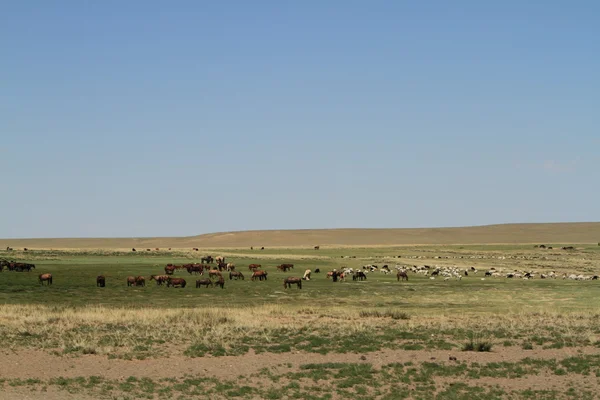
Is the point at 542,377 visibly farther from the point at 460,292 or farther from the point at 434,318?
the point at 460,292

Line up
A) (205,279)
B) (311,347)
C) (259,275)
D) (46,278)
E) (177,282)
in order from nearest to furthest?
(311,347) < (177,282) < (46,278) < (205,279) < (259,275)

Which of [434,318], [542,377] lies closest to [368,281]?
[434,318]

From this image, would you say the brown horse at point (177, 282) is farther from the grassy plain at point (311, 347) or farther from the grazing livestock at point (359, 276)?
the grazing livestock at point (359, 276)

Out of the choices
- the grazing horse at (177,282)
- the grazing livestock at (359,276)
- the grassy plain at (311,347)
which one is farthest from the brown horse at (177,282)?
the grazing livestock at (359,276)

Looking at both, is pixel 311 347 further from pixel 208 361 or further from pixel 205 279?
pixel 205 279

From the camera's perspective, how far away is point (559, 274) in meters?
64.2

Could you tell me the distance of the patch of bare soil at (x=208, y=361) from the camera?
18.9 meters

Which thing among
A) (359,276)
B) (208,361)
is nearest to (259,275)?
(359,276)

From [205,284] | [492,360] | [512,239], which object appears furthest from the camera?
[512,239]

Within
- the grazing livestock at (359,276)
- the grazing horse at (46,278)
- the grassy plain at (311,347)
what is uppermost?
the grazing horse at (46,278)

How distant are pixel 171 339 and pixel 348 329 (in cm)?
683

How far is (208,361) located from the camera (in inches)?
803

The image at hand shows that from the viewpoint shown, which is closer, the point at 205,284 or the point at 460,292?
the point at 460,292

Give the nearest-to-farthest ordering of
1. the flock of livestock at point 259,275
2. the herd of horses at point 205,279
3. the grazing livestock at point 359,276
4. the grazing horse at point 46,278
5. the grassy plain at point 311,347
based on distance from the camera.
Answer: the grassy plain at point 311,347
the herd of horses at point 205,279
the grazing horse at point 46,278
the flock of livestock at point 259,275
the grazing livestock at point 359,276
